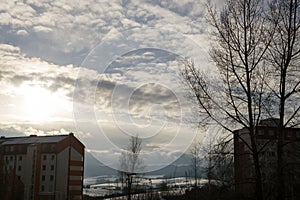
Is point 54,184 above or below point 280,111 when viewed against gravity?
below

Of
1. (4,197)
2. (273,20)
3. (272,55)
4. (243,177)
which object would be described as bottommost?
(4,197)

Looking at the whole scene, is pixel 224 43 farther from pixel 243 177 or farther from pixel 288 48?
pixel 243 177

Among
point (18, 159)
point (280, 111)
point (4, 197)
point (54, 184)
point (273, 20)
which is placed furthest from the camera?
point (18, 159)

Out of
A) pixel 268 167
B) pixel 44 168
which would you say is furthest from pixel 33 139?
pixel 268 167

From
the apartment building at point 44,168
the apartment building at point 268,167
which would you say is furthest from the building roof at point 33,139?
the apartment building at point 268,167

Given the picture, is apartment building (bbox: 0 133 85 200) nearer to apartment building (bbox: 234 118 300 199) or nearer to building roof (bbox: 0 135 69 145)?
building roof (bbox: 0 135 69 145)

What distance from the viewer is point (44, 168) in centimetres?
5350

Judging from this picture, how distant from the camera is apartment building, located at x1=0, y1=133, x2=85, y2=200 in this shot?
168 ft

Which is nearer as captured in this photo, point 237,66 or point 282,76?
point 282,76

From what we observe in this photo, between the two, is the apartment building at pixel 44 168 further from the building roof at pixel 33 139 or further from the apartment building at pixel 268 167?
the apartment building at pixel 268 167

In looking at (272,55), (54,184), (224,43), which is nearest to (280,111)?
(272,55)

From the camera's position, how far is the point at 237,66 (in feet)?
40.1

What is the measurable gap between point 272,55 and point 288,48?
57cm

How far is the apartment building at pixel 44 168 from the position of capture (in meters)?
51.2
